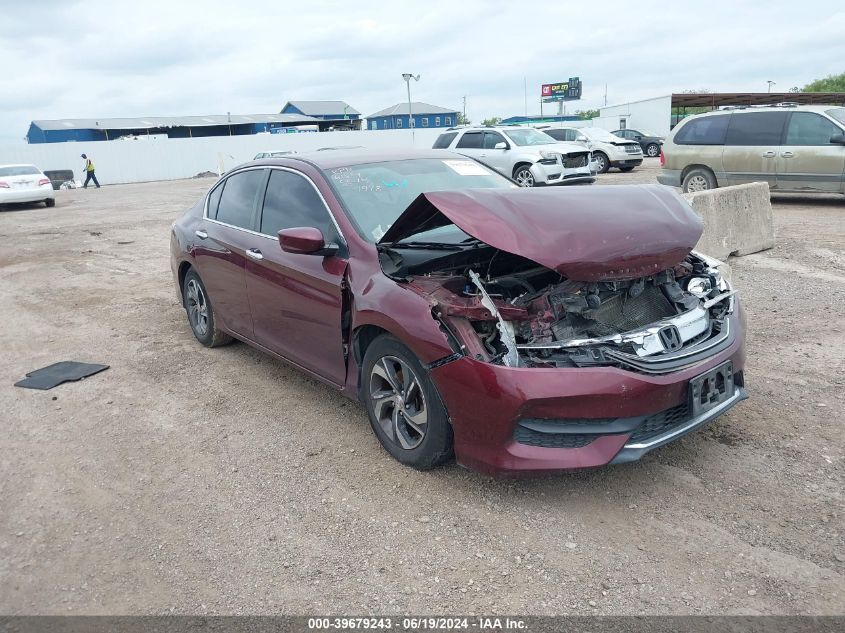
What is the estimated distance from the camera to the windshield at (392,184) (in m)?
4.24

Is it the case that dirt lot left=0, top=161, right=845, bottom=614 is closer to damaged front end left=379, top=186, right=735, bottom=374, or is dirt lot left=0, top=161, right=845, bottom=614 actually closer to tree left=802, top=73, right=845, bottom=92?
damaged front end left=379, top=186, right=735, bottom=374

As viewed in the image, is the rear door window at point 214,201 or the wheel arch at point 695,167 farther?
the wheel arch at point 695,167

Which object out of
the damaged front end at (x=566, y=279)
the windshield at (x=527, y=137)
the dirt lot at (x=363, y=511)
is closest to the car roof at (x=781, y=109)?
the windshield at (x=527, y=137)

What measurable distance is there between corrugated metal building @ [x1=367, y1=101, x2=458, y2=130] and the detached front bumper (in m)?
70.6

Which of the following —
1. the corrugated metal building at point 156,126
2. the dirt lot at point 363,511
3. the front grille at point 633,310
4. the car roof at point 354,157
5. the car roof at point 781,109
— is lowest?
the dirt lot at point 363,511

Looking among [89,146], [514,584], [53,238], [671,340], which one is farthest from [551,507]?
[89,146]

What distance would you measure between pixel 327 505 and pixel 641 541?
1538 millimetres

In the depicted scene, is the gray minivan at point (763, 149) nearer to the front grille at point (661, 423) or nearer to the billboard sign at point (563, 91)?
the front grille at point (661, 423)

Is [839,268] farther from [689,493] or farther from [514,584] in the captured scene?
[514,584]

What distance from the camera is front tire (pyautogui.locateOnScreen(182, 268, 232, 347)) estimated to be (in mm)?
5953

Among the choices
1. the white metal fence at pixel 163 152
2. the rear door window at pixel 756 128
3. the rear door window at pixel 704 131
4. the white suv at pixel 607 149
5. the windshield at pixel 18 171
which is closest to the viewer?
the rear door window at pixel 756 128

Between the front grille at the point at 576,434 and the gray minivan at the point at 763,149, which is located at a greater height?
the gray minivan at the point at 763,149

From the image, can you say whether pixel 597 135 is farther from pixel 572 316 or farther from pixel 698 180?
pixel 572 316

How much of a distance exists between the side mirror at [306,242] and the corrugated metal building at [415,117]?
229ft
